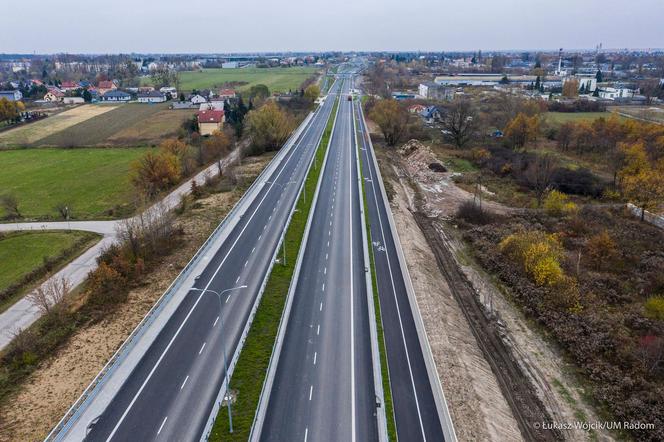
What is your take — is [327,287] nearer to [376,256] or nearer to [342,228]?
[376,256]

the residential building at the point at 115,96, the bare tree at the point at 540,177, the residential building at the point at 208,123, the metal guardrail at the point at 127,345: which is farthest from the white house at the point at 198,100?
the bare tree at the point at 540,177

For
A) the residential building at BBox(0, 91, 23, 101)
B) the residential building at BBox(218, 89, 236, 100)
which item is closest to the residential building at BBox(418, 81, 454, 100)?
the residential building at BBox(218, 89, 236, 100)

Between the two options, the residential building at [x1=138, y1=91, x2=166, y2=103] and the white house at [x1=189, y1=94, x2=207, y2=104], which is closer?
the white house at [x1=189, y1=94, x2=207, y2=104]

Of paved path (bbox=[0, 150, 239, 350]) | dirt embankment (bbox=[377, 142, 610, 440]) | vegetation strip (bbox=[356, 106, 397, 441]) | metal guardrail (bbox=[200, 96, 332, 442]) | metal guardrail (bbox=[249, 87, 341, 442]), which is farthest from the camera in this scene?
paved path (bbox=[0, 150, 239, 350])

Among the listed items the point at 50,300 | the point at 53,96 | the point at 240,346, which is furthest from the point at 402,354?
the point at 53,96

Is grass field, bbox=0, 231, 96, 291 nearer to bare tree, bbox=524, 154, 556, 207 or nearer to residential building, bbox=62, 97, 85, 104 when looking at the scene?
bare tree, bbox=524, 154, 556, 207

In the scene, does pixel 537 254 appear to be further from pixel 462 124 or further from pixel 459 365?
pixel 462 124

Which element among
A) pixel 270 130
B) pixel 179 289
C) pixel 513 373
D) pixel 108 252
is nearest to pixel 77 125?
pixel 270 130

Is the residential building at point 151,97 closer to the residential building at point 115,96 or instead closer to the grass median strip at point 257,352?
the residential building at point 115,96
